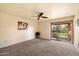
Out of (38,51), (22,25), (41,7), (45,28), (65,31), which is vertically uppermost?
(41,7)

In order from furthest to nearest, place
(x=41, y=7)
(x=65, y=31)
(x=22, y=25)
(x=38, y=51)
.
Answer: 1. (x=22, y=25)
2. (x=65, y=31)
3. (x=38, y=51)
4. (x=41, y=7)

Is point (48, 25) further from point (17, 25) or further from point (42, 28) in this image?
point (17, 25)

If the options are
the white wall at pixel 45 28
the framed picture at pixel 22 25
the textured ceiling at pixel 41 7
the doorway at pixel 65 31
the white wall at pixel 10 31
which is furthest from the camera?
the white wall at pixel 45 28

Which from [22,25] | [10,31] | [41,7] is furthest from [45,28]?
[41,7]

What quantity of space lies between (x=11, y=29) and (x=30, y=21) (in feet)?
7.74

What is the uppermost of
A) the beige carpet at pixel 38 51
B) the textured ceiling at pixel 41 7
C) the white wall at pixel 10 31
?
the textured ceiling at pixel 41 7

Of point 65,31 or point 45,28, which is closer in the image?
point 65,31

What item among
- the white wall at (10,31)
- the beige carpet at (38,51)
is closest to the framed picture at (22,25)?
the white wall at (10,31)

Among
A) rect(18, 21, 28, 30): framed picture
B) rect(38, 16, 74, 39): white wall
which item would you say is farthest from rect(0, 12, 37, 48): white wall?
rect(38, 16, 74, 39): white wall

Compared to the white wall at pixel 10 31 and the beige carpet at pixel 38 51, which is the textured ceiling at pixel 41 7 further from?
the beige carpet at pixel 38 51

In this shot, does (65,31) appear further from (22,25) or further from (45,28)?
(22,25)

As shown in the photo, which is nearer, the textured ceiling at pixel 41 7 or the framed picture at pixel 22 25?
the textured ceiling at pixel 41 7

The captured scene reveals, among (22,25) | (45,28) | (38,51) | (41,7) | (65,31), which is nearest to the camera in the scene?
(41,7)

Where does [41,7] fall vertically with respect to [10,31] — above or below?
above
